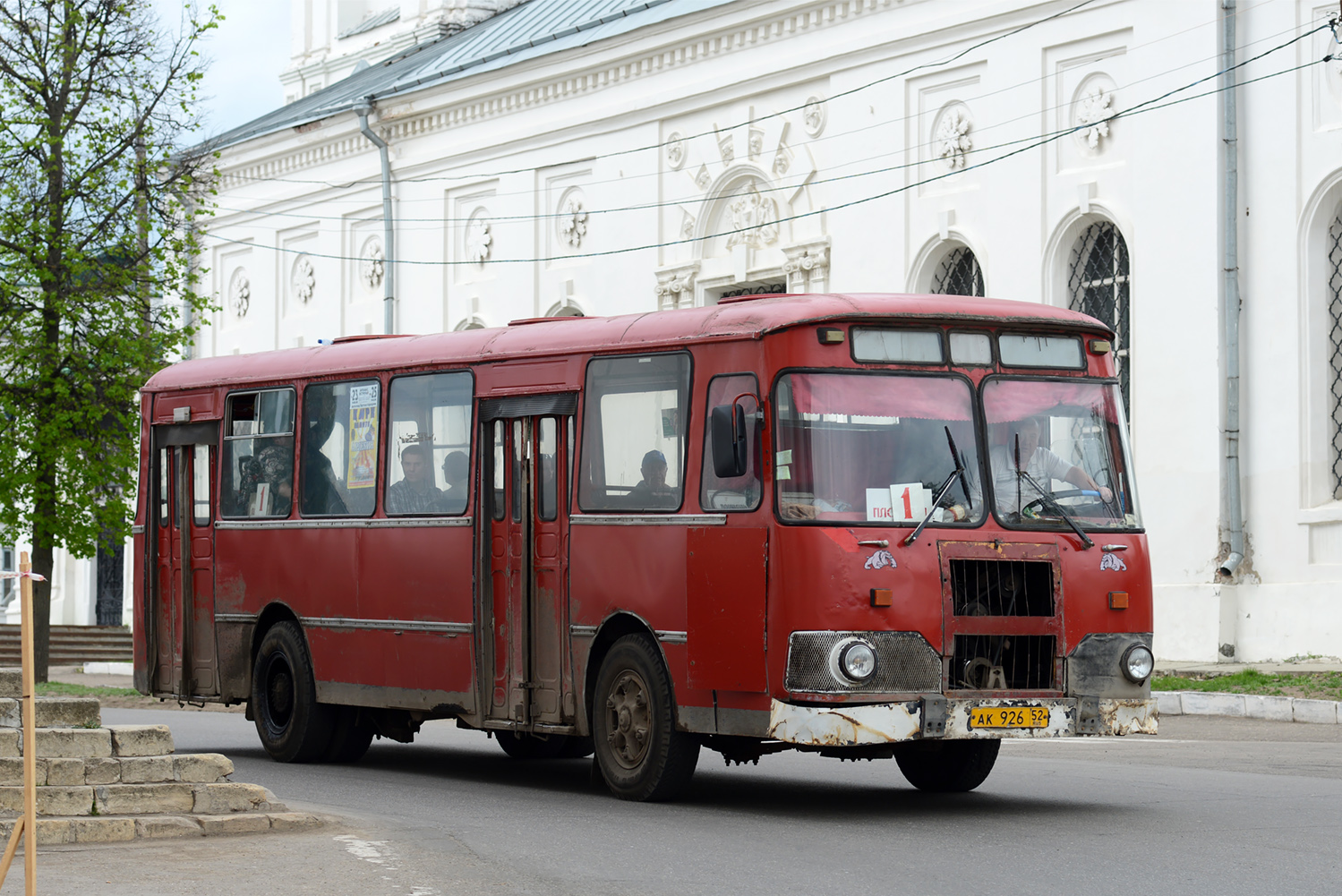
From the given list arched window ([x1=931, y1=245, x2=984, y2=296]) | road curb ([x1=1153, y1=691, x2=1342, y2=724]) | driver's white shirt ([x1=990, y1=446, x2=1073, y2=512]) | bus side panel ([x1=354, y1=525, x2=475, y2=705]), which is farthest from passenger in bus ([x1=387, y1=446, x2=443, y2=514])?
arched window ([x1=931, y1=245, x2=984, y2=296])

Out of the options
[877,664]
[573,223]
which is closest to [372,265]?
[573,223]

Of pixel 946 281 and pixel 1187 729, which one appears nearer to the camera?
pixel 1187 729

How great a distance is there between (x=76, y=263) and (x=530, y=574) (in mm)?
16334

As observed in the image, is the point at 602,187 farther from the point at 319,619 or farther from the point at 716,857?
the point at 716,857

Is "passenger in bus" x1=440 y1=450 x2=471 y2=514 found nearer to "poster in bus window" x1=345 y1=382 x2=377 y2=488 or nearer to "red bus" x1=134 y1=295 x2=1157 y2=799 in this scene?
"red bus" x1=134 y1=295 x2=1157 y2=799

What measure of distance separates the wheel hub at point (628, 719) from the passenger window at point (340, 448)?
10.3ft

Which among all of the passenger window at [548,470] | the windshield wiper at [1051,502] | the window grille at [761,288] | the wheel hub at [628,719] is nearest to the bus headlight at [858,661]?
the windshield wiper at [1051,502]

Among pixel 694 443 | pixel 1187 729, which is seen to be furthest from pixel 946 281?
pixel 694 443

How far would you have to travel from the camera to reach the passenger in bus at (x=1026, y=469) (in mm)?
11742

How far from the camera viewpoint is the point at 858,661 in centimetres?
1110

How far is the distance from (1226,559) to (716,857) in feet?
52.3

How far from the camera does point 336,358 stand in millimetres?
15414

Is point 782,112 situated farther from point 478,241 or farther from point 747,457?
point 747,457

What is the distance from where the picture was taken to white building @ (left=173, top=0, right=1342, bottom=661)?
79.2 feet
